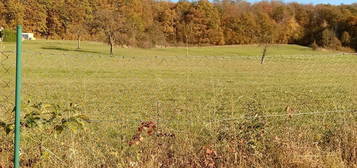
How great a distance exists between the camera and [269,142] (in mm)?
3924

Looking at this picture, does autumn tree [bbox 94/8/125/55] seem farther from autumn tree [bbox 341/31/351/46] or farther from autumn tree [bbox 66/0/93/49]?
autumn tree [bbox 341/31/351/46]

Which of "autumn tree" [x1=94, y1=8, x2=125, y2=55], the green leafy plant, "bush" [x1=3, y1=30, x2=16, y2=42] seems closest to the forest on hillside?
"autumn tree" [x1=94, y1=8, x2=125, y2=55]

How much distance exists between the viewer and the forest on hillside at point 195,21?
54656 millimetres

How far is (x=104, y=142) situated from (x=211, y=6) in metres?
73.2

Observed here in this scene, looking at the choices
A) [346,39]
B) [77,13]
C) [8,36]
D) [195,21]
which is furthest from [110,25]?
[346,39]

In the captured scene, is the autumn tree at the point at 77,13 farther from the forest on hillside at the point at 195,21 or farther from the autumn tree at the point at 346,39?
the autumn tree at the point at 346,39

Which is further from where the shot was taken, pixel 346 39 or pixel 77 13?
pixel 346 39

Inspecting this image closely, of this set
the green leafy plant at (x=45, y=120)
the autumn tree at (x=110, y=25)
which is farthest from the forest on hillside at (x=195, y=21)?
the green leafy plant at (x=45, y=120)

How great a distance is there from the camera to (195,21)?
7181cm

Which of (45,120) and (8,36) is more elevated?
(8,36)

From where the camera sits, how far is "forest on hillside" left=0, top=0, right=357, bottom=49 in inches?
2152

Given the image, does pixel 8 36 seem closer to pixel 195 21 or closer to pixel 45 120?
pixel 45 120

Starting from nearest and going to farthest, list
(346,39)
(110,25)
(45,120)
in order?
(45,120), (110,25), (346,39)

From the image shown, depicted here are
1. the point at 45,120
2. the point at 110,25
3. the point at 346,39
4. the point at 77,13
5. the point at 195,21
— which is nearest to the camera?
the point at 45,120
